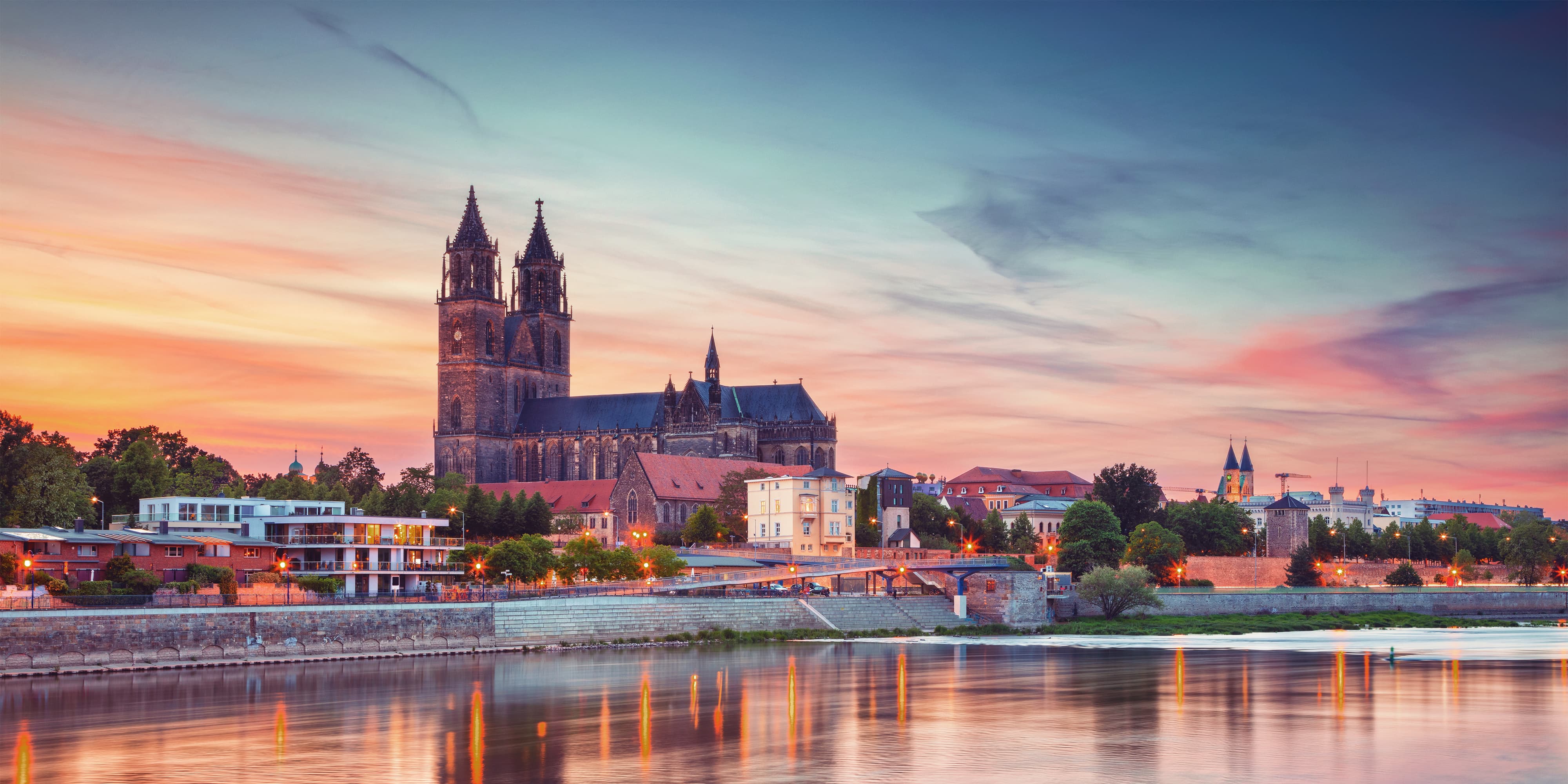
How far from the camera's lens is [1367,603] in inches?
4237

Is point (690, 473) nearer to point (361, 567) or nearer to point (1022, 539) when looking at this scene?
point (1022, 539)

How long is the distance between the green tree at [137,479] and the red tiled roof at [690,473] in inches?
1600

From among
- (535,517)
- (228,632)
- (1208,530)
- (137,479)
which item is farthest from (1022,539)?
(228,632)

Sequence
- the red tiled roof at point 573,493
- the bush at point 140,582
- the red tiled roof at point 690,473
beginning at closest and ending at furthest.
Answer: the bush at point 140,582 < the red tiled roof at point 690,473 < the red tiled roof at point 573,493

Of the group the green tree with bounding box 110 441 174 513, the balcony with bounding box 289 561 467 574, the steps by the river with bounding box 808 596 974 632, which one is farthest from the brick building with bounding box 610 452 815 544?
the green tree with bounding box 110 441 174 513

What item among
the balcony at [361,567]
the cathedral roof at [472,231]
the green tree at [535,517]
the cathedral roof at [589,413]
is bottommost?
the balcony at [361,567]

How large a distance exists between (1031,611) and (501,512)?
50.0 metres

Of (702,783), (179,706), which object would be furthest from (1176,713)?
(179,706)

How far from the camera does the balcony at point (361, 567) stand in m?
82.6

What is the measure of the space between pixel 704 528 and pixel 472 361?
2594 inches

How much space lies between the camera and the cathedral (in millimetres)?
163750

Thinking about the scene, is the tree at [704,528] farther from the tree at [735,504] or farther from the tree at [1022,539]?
the tree at [1022,539]

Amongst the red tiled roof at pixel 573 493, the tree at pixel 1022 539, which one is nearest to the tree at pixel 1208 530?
the tree at pixel 1022 539

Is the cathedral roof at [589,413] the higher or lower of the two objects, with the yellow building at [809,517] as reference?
higher
